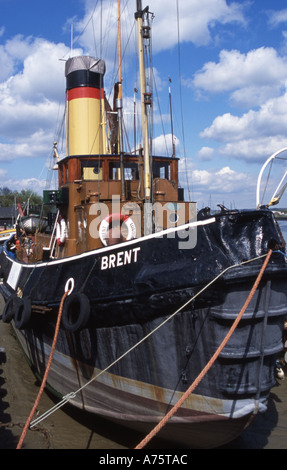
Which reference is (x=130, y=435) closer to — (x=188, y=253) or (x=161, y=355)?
(x=161, y=355)

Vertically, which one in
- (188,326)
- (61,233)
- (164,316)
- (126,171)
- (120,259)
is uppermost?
(126,171)

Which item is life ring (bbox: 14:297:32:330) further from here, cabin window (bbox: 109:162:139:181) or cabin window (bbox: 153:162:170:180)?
cabin window (bbox: 153:162:170:180)

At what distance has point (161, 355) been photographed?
539 cm

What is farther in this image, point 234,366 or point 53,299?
point 53,299

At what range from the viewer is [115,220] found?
7688 mm

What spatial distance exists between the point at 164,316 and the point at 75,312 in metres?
1.63

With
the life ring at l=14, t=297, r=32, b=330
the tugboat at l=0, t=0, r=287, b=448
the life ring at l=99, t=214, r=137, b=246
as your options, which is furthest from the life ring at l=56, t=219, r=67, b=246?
the life ring at l=14, t=297, r=32, b=330

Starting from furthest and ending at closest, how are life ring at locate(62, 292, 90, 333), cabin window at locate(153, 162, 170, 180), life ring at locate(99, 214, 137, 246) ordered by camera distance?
cabin window at locate(153, 162, 170, 180)
life ring at locate(99, 214, 137, 246)
life ring at locate(62, 292, 90, 333)

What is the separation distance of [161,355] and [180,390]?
473mm

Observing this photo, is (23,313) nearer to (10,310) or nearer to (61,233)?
(10,310)

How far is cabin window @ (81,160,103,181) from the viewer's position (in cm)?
895

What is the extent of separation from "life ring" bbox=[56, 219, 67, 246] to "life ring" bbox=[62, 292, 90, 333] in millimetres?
2438

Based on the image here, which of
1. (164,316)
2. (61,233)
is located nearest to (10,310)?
(61,233)
